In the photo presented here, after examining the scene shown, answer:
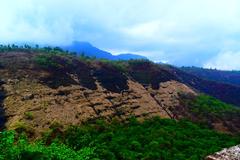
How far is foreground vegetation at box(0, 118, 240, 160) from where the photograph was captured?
59.1 metres

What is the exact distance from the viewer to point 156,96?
89.1 m

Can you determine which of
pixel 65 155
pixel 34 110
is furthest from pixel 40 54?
pixel 65 155

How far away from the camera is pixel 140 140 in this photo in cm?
6538

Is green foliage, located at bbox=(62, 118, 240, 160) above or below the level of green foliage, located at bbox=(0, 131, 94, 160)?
below

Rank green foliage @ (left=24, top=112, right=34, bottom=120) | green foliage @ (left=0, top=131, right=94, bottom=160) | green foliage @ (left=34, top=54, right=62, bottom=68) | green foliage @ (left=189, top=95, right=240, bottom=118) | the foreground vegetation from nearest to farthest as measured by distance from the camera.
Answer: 1. green foliage @ (left=0, top=131, right=94, bottom=160)
2. the foreground vegetation
3. green foliage @ (left=24, top=112, right=34, bottom=120)
4. green foliage @ (left=34, top=54, right=62, bottom=68)
5. green foliage @ (left=189, top=95, right=240, bottom=118)

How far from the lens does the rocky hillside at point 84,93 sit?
7019cm

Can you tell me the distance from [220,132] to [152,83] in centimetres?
2025

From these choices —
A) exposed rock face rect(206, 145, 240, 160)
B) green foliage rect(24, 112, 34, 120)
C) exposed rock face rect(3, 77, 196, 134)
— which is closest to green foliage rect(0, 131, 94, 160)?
exposed rock face rect(206, 145, 240, 160)

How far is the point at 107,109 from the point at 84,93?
5399 millimetres

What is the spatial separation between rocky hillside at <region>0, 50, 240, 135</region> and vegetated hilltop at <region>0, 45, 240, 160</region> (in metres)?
0.14

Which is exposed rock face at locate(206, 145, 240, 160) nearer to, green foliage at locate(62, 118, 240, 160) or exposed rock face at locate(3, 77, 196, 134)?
green foliage at locate(62, 118, 240, 160)

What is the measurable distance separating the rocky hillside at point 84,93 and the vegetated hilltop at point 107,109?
5.6 inches

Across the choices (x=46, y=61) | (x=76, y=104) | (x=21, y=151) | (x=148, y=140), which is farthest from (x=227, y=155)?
(x=46, y=61)

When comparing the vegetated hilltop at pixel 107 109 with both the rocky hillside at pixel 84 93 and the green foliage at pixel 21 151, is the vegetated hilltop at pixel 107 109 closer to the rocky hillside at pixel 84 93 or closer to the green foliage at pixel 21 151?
the rocky hillside at pixel 84 93
